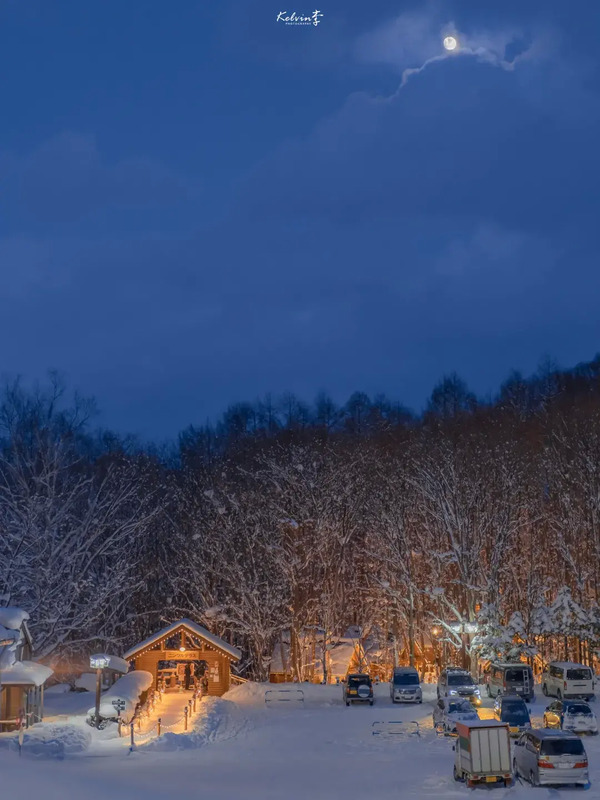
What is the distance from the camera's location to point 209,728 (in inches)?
1302

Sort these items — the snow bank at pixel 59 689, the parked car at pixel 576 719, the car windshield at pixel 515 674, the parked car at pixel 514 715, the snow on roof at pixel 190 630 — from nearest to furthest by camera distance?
the parked car at pixel 514 715 → the parked car at pixel 576 719 → the car windshield at pixel 515 674 → the snow on roof at pixel 190 630 → the snow bank at pixel 59 689

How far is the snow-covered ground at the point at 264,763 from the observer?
2091cm

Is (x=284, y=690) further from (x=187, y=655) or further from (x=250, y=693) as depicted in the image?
(x=187, y=655)

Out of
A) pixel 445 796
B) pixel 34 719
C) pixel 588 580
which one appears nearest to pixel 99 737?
pixel 34 719

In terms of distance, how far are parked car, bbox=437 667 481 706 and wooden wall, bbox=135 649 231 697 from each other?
39.4ft

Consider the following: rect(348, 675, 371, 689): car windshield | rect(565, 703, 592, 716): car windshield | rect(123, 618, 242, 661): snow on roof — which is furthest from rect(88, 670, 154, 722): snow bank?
rect(565, 703, 592, 716): car windshield

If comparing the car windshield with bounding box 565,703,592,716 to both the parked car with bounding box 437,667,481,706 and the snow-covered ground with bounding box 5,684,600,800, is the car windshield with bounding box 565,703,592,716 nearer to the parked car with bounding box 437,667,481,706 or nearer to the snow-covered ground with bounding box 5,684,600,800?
A: the snow-covered ground with bounding box 5,684,600,800

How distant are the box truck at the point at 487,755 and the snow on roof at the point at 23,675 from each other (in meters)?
20.3

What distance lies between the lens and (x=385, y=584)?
50781 mm

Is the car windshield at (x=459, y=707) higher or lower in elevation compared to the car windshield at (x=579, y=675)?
→ lower

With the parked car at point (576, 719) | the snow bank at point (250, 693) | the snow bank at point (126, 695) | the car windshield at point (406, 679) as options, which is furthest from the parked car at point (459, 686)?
the snow bank at point (126, 695)

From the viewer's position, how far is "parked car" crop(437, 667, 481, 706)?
1470 inches

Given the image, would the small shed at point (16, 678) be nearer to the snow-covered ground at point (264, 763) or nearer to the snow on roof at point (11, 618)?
the snow on roof at point (11, 618)

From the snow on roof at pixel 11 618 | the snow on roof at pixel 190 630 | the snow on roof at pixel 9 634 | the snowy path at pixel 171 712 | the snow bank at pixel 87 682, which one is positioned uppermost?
the snow on roof at pixel 11 618
